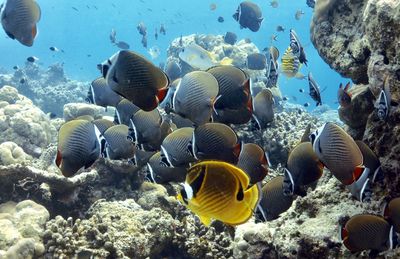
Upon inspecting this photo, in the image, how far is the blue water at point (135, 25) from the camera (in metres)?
90.1

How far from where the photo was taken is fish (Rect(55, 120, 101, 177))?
3.42m

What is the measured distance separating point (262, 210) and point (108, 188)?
12.3 feet

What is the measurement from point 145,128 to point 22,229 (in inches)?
86.4

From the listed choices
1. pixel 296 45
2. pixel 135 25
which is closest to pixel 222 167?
pixel 296 45

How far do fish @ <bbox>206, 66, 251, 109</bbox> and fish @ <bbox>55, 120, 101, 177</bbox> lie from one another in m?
1.29

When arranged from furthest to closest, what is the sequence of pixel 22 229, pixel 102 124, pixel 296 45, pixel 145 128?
pixel 296 45 → pixel 102 124 → pixel 22 229 → pixel 145 128

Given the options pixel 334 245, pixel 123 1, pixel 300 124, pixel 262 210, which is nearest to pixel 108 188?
pixel 262 210

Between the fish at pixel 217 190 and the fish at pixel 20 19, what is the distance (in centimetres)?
348

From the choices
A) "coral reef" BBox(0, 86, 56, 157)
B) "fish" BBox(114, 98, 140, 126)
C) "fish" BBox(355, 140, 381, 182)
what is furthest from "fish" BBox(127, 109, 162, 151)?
"coral reef" BBox(0, 86, 56, 157)

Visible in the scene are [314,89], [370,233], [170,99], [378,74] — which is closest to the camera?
[370,233]

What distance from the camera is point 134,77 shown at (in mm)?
3062

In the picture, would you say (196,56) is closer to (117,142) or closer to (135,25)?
(117,142)

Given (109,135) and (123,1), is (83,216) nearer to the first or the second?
(109,135)

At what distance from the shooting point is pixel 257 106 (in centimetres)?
512
